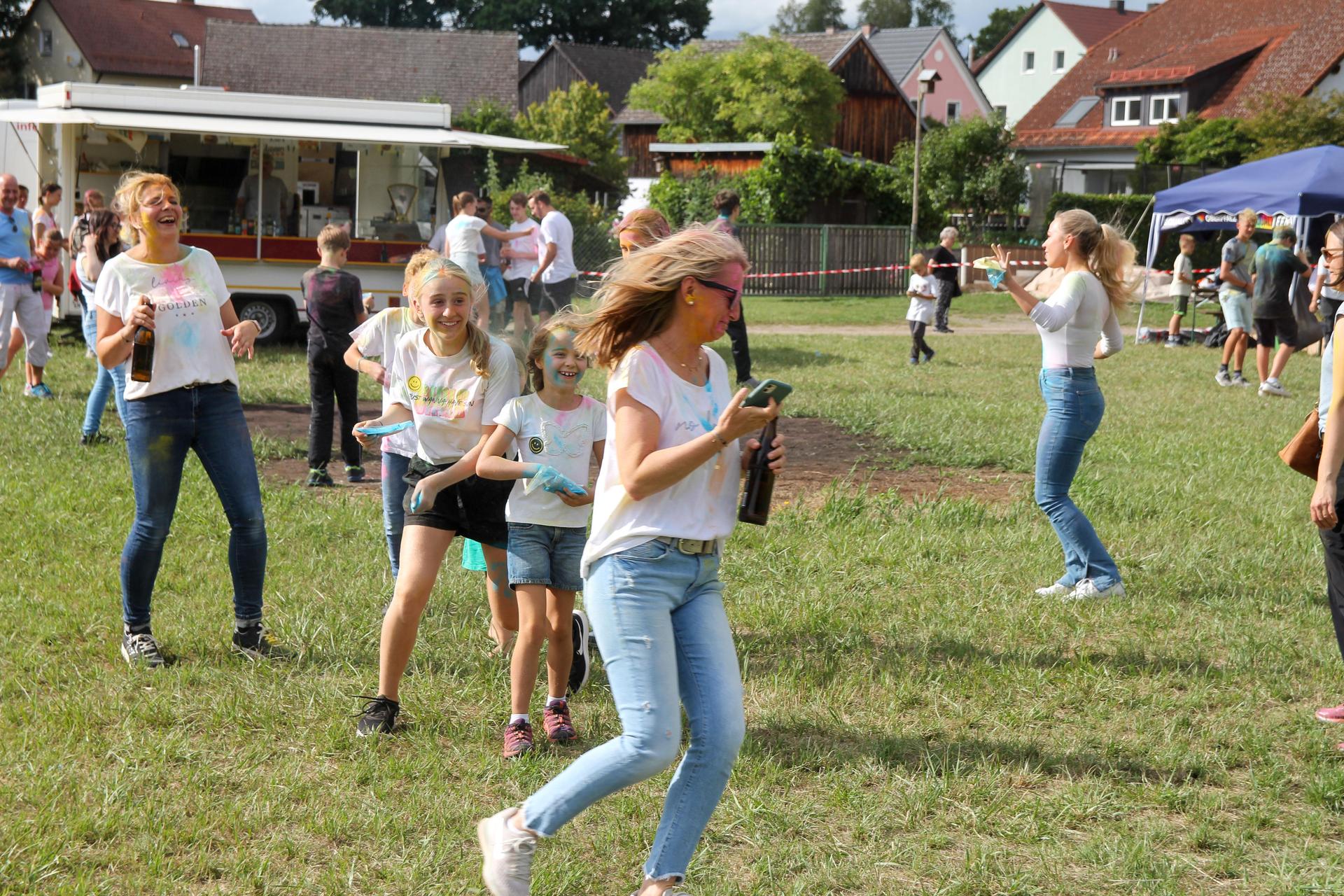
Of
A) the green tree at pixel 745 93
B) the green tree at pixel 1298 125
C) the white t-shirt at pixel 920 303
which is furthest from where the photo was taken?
the green tree at pixel 745 93

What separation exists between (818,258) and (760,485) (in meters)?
30.0

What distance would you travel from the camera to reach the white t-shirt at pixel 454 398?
16.6 ft

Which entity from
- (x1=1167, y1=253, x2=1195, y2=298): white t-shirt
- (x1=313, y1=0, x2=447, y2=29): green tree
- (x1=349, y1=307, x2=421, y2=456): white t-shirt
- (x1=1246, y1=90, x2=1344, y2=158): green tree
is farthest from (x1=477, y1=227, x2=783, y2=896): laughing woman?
(x1=313, y1=0, x2=447, y2=29): green tree

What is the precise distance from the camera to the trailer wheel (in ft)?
56.3

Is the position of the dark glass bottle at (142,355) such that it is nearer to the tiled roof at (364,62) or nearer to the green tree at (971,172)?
the green tree at (971,172)

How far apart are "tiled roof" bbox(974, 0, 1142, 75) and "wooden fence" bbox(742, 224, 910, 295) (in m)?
45.1

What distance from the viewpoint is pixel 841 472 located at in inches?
392

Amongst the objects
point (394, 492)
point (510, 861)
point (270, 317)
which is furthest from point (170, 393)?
point (270, 317)

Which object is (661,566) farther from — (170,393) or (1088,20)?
(1088,20)

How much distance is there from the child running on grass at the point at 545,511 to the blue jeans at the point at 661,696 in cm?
123

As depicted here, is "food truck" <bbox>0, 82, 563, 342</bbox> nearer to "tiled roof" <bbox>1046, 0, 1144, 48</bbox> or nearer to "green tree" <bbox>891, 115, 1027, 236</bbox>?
"green tree" <bbox>891, 115, 1027, 236</bbox>

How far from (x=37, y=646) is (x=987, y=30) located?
108m

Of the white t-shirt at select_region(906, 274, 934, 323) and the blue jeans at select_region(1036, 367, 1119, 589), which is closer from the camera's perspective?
the blue jeans at select_region(1036, 367, 1119, 589)

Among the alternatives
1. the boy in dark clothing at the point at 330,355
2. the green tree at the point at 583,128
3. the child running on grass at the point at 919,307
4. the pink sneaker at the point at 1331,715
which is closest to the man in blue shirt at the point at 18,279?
the boy in dark clothing at the point at 330,355
